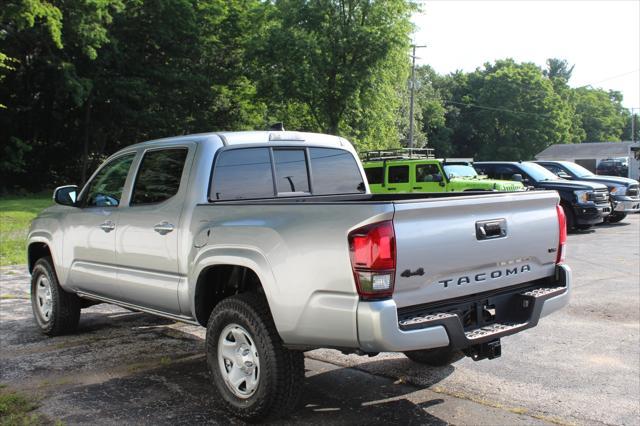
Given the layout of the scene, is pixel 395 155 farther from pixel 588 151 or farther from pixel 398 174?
pixel 588 151

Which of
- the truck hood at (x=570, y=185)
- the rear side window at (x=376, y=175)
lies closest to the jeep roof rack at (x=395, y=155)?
the rear side window at (x=376, y=175)

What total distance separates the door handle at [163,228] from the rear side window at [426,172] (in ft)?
41.3

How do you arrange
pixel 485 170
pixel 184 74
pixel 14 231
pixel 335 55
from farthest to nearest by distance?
pixel 184 74 < pixel 335 55 < pixel 485 170 < pixel 14 231

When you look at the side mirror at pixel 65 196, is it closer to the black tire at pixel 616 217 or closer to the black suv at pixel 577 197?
the black suv at pixel 577 197

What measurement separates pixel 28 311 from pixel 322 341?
544cm

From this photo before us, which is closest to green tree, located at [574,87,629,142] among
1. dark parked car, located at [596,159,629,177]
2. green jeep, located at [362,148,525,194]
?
dark parked car, located at [596,159,629,177]

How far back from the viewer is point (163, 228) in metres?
4.70

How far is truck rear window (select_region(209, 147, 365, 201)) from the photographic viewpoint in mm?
4742

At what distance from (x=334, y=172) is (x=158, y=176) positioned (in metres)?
1.58

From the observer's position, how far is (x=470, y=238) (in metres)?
3.74

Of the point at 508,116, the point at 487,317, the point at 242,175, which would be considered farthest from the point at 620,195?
the point at 508,116

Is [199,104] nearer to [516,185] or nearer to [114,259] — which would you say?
[516,185]

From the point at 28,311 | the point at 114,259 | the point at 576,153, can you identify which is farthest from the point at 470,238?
the point at 576,153

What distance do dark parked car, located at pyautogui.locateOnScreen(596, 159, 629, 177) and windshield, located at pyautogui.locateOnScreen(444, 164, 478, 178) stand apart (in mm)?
29428
